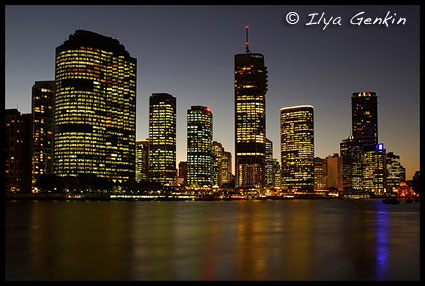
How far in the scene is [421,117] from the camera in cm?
1658

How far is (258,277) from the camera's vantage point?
2833 cm

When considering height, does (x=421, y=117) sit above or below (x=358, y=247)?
above
